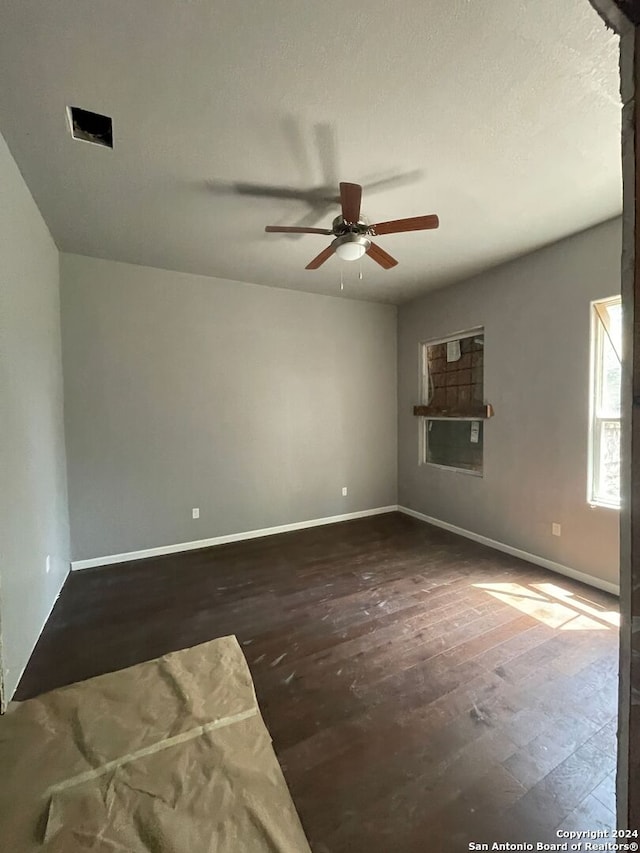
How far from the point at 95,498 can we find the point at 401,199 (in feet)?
12.0

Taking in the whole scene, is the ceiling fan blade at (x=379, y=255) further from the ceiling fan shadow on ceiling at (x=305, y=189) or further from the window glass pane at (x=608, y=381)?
the window glass pane at (x=608, y=381)

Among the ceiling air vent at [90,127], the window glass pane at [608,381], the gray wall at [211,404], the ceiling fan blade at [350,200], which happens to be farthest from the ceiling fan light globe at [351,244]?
the window glass pane at [608,381]

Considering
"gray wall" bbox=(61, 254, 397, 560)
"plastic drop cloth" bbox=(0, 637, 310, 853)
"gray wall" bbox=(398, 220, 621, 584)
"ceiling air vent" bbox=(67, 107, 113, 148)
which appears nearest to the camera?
"plastic drop cloth" bbox=(0, 637, 310, 853)

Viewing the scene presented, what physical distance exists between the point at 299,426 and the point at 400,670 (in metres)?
2.83

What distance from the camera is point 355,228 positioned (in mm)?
2283

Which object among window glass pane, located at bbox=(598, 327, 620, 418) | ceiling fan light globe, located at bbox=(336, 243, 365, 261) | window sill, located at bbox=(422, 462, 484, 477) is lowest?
window sill, located at bbox=(422, 462, 484, 477)

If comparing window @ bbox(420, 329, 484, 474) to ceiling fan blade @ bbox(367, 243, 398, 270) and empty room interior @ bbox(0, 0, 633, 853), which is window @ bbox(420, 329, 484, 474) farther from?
ceiling fan blade @ bbox(367, 243, 398, 270)

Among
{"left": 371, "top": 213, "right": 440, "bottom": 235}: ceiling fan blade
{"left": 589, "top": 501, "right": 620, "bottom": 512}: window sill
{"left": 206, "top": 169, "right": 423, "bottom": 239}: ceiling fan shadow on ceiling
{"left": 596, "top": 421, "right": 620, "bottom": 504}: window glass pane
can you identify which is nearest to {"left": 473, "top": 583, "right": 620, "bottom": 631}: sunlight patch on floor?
{"left": 589, "top": 501, "right": 620, "bottom": 512}: window sill

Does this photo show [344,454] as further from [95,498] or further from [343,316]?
[95,498]

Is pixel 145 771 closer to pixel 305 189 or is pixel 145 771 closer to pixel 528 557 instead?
pixel 305 189

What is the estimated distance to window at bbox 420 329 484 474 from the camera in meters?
3.91

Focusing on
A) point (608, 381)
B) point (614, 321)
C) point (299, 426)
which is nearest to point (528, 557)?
point (608, 381)

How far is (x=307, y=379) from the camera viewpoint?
4363mm

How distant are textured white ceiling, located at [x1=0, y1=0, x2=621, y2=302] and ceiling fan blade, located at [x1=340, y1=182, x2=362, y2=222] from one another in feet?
0.76
